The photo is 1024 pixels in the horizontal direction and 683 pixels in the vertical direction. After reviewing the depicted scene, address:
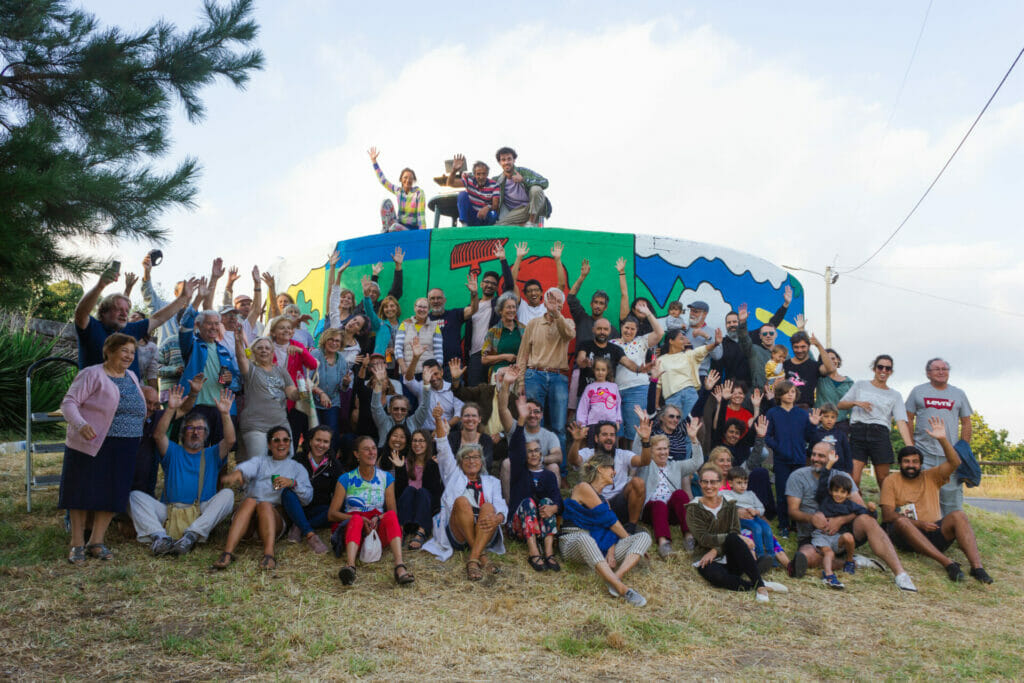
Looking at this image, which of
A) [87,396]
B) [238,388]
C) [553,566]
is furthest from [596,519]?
[87,396]

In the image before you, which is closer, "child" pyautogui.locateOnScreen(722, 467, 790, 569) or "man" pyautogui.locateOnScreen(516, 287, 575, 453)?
"child" pyautogui.locateOnScreen(722, 467, 790, 569)

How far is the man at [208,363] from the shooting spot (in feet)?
23.1

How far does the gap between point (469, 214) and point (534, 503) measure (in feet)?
18.5

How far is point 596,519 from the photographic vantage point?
6.97m

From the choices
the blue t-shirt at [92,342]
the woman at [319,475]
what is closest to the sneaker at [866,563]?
the woman at [319,475]

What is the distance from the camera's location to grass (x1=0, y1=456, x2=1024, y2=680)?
16.1 feet

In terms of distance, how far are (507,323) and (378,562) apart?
12.2ft

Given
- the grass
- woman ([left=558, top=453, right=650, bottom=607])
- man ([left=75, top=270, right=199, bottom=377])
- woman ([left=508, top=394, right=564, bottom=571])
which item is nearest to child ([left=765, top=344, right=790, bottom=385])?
the grass

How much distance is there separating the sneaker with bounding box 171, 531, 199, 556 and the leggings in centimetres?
458

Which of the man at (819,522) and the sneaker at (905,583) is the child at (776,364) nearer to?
the man at (819,522)

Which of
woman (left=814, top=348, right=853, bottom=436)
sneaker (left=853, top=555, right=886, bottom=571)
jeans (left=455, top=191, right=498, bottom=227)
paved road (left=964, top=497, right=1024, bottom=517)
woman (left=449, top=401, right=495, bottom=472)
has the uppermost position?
jeans (left=455, top=191, right=498, bottom=227)

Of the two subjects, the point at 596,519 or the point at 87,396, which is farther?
the point at 596,519

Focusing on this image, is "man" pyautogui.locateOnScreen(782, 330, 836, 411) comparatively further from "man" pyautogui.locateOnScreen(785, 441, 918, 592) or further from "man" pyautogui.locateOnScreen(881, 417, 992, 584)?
"man" pyautogui.locateOnScreen(785, 441, 918, 592)

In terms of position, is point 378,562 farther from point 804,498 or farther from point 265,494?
point 804,498
